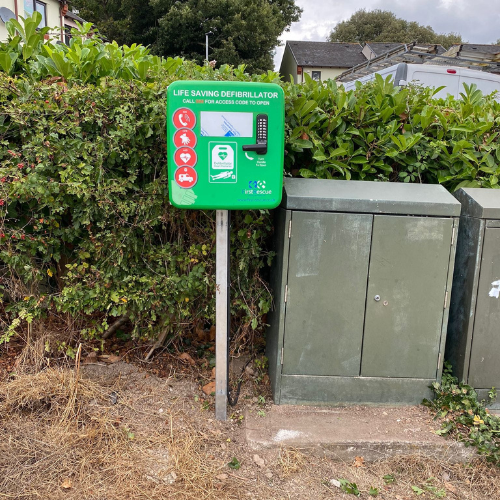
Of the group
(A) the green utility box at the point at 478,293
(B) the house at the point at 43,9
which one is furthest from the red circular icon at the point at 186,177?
(B) the house at the point at 43,9

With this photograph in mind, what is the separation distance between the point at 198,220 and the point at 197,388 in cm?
113

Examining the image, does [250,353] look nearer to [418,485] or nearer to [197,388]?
[197,388]

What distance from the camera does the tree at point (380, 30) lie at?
150 feet

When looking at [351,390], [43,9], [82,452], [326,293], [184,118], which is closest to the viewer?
[184,118]

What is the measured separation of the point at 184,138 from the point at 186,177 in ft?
0.65

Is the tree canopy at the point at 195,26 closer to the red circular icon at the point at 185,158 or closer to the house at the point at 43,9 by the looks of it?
the house at the point at 43,9

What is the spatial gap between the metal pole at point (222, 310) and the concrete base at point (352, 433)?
21 centimetres

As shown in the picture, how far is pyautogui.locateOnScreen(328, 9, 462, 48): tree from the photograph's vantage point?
45.7m

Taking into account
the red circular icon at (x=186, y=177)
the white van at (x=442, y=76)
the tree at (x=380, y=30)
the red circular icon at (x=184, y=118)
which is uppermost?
the tree at (x=380, y=30)

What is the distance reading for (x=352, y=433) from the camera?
2623 mm

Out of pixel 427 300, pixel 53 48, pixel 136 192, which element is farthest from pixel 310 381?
pixel 53 48

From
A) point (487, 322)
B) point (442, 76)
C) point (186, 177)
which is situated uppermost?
point (442, 76)

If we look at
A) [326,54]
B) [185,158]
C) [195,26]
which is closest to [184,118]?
[185,158]

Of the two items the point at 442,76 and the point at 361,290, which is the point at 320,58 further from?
the point at 361,290
